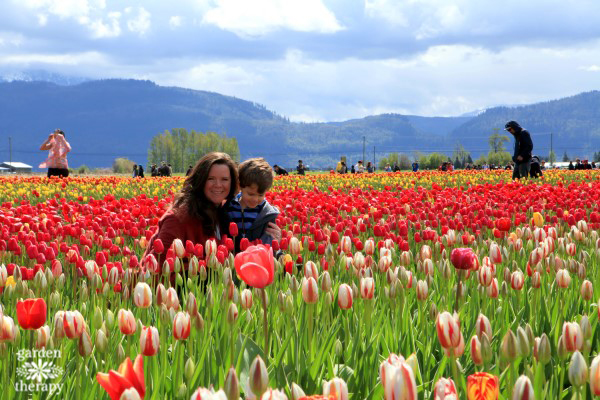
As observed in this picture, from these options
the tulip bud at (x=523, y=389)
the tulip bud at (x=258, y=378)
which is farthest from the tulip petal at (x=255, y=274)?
the tulip bud at (x=523, y=389)

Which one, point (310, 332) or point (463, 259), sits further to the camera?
point (463, 259)

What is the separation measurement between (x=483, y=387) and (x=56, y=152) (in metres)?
19.0

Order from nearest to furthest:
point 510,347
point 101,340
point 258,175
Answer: point 510,347 → point 101,340 → point 258,175

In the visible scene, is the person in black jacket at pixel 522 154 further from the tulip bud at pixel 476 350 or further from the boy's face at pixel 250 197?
the tulip bud at pixel 476 350

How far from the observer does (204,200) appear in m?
5.69

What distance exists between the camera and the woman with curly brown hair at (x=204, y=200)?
5.41 metres

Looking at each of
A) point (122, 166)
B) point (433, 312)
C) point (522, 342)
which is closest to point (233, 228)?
point (433, 312)

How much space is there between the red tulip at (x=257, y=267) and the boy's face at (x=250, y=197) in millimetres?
3162

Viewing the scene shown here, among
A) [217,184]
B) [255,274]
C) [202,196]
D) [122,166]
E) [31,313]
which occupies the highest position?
[217,184]

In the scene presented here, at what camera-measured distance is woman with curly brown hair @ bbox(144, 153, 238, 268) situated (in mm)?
5410

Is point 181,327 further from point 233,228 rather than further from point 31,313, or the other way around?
point 233,228
